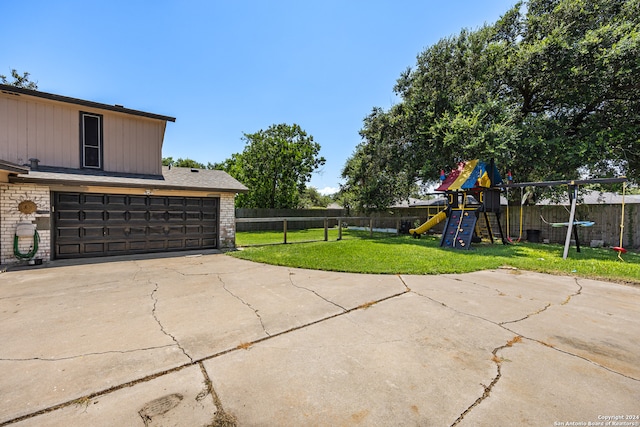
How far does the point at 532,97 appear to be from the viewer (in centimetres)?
1238

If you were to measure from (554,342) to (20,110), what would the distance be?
42.4 feet

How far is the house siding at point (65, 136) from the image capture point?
754 cm

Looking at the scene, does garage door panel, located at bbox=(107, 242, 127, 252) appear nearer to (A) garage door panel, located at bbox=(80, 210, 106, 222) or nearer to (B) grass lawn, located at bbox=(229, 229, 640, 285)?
(A) garage door panel, located at bbox=(80, 210, 106, 222)

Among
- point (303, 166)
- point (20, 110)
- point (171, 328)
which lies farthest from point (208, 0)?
point (303, 166)

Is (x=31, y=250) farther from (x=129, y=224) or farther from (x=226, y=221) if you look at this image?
(x=226, y=221)

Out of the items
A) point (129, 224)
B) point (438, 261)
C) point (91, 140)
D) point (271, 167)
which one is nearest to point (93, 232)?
point (129, 224)

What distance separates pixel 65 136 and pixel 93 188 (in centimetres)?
219

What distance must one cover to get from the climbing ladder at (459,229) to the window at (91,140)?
490 inches

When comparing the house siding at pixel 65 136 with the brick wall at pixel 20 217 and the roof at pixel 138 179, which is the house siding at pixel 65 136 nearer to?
the roof at pixel 138 179

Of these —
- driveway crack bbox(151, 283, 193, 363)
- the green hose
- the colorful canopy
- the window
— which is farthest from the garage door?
the colorful canopy

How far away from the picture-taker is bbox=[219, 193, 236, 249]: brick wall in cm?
959

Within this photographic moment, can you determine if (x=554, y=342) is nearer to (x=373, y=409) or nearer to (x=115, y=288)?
(x=373, y=409)

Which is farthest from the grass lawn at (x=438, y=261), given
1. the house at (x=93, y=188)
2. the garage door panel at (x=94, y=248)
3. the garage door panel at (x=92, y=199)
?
the garage door panel at (x=92, y=199)

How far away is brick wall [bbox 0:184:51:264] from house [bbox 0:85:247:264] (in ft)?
0.06
